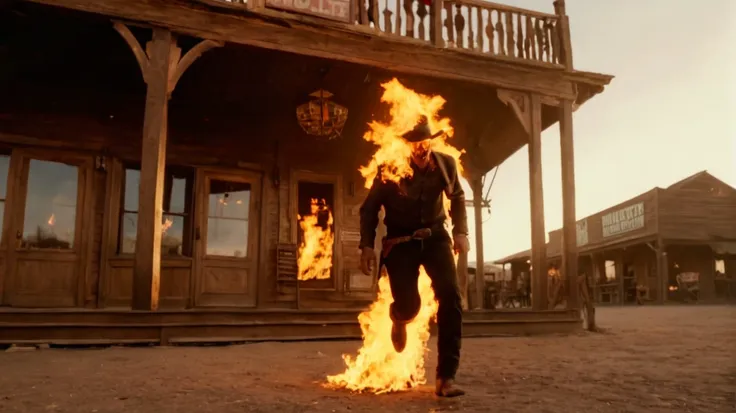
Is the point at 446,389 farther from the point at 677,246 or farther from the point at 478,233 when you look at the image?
the point at 677,246

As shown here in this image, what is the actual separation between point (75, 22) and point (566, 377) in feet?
24.6

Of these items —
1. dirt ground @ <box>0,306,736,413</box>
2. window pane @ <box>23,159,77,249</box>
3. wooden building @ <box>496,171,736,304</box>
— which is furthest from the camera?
wooden building @ <box>496,171,736,304</box>

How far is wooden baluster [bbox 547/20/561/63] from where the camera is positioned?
10.2 meters

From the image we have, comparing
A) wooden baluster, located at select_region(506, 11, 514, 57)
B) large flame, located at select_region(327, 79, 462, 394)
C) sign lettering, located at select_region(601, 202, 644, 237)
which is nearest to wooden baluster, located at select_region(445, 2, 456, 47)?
wooden baluster, located at select_region(506, 11, 514, 57)

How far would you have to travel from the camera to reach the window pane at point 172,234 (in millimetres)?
10219

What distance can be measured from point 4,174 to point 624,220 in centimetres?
3436

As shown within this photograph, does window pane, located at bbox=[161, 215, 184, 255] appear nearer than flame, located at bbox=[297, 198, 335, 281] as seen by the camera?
Yes

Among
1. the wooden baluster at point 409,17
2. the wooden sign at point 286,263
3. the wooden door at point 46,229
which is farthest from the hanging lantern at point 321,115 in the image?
the wooden door at point 46,229

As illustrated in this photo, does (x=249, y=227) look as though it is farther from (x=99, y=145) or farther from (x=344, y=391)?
(x=344, y=391)

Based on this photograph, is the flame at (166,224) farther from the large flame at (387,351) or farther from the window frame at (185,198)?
the large flame at (387,351)

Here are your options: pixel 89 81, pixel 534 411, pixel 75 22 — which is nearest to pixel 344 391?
pixel 534 411

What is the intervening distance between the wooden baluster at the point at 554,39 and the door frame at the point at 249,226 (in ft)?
18.8

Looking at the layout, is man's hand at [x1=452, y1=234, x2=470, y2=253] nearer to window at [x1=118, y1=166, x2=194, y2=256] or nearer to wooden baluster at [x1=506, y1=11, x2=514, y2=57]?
wooden baluster at [x1=506, y1=11, x2=514, y2=57]

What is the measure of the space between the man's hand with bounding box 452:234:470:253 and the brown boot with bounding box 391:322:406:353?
0.67m
